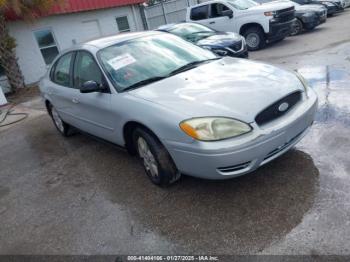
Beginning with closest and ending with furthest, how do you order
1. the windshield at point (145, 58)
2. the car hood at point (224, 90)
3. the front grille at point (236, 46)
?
the car hood at point (224, 90), the windshield at point (145, 58), the front grille at point (236, 46)

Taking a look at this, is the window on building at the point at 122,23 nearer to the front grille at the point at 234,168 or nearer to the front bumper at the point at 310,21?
the front bumper at the point at 310,21

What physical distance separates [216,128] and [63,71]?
324 centimetres

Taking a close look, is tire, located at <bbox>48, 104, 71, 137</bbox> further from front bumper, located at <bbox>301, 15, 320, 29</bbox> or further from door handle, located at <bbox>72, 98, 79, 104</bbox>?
front bumper, located at <bbox>301, 15, 320, 29</bbox>

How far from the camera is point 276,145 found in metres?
3.04

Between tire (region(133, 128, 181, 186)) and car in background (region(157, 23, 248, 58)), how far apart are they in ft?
16.6

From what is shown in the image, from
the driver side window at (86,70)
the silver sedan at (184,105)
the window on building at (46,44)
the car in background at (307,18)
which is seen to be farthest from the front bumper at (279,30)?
the window on building at (46,44)

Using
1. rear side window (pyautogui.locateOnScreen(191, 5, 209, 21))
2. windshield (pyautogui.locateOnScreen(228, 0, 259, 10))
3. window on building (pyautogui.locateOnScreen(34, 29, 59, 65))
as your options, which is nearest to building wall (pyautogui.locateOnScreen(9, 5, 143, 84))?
window on building (pyautogui.locateOnScreen(34, 29, 59, 65))

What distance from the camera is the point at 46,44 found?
13523mm

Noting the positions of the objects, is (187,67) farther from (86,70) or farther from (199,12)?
(199,12)

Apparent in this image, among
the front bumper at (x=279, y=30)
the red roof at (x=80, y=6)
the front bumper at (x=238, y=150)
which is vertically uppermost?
the red roof at (x=80, y=6)

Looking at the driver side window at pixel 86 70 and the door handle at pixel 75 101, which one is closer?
the driver side window at pixel 86 70

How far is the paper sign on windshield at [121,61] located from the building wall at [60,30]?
350 inches

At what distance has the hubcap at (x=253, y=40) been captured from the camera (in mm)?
11336

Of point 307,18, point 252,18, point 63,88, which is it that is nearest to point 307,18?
point 307,18
